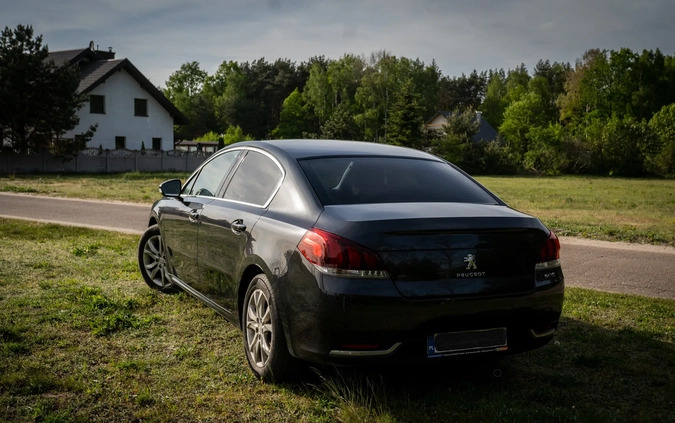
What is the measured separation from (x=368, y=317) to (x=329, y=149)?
169 cm

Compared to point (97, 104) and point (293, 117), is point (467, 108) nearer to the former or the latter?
point (97, 104)

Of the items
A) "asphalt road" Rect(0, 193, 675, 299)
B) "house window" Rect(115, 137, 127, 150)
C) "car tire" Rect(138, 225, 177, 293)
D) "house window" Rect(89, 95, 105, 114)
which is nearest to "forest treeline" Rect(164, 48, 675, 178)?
"house window" Rect(115, 137, 127, 150)

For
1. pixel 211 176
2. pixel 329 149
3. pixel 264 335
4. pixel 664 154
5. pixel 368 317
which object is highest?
pixel 664 154

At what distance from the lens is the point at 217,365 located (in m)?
4.60

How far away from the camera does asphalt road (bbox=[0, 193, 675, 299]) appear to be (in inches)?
320

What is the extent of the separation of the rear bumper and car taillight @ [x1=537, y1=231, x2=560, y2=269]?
1.04 feet

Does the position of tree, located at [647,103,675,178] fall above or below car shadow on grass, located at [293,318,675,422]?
above

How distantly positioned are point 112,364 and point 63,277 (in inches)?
132

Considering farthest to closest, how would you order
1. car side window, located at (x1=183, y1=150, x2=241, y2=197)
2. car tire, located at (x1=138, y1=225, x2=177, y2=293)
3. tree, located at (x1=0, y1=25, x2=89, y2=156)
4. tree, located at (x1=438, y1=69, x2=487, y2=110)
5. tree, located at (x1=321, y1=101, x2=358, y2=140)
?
tree, located at (x1=438, y1=69, x2=487, y2=110) → tree, located at (x1=321, y1=101, x2=358, y2=140) → tree, located at (x1=0, y1=25, x2=89, y2=156) → car tire, located at (x1=138, y1=225, x2=177, y2=293) → car side window, located at (x1=183, y1=150, x2=241, y2=197)

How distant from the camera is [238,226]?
464 cm

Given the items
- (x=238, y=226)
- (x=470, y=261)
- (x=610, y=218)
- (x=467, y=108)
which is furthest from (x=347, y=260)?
(x=467, y=108)

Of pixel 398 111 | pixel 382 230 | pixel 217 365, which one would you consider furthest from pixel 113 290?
pixel 398 111

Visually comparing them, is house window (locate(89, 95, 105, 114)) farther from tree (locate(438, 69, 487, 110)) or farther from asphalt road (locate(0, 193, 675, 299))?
tree (locate(438, 69, 487, 110))

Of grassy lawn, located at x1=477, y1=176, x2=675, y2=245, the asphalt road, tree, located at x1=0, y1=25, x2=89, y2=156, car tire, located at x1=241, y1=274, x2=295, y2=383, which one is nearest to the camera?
car tire, located at x1=241, y1=274, x2=295, y2=383
